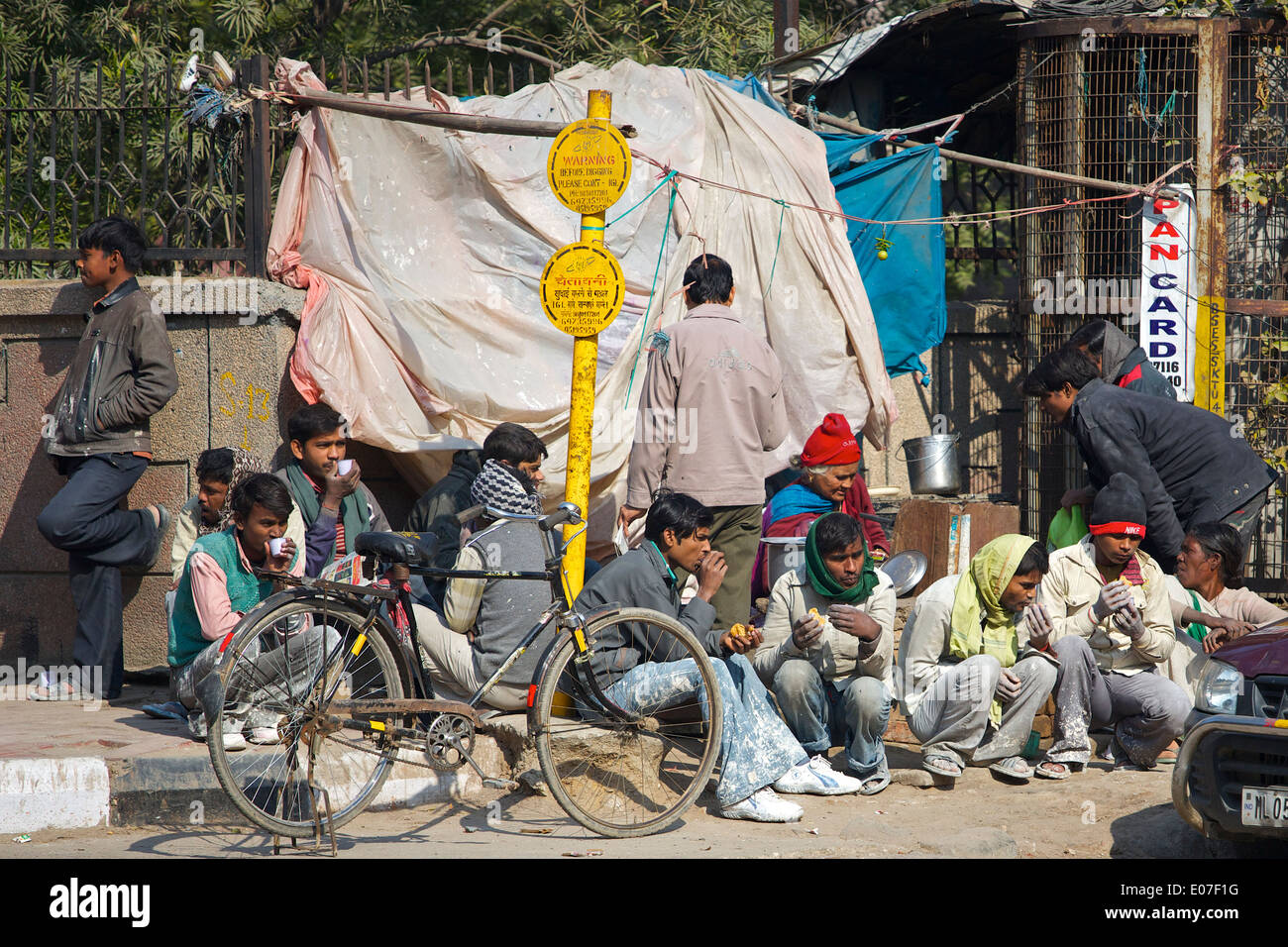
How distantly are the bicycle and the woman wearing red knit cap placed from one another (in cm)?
157

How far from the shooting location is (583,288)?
538cm

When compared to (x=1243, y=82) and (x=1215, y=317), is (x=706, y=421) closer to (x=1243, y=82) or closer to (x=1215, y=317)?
(x=1215, y=317)

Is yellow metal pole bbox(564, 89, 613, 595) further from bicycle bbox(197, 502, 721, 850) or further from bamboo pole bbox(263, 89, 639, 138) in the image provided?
bamboo pole bbox(263, 89, 639, 138)

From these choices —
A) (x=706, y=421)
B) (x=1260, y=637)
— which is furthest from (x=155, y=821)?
(x=1260, y=637)

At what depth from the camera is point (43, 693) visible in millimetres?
6430

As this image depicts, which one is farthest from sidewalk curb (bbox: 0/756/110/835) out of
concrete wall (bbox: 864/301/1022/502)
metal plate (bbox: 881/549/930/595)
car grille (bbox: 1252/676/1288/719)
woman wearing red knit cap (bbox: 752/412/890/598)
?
concrete wall (bbox: 864/301/1022/502)

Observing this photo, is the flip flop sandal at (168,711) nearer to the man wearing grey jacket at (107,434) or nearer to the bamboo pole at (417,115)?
the man wearing grey jacket at (107,434)

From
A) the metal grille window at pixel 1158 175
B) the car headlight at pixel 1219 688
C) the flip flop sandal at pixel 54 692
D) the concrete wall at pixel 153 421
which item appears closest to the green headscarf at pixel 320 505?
the concrete wall at pixel 153 421

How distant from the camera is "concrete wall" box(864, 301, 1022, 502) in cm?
925

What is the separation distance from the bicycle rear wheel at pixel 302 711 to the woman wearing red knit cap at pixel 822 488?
2.43m

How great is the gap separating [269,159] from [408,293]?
1.04 m

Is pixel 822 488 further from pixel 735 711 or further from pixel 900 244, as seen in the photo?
pixel 900 244

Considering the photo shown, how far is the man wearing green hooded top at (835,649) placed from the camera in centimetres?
545

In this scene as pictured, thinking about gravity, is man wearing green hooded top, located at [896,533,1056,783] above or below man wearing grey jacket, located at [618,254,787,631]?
below
